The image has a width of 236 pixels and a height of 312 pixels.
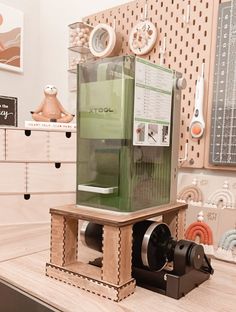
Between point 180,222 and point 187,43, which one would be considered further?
point 187,43

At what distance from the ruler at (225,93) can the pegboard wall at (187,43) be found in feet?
0.10

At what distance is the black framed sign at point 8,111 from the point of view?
138 centimetres

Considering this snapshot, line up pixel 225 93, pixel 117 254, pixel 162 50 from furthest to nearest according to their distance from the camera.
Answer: pixel 162 50 → pixel 225 93 → pixel 117 254

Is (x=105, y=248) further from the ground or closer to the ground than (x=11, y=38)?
closer to the ground

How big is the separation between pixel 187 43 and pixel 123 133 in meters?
0.53

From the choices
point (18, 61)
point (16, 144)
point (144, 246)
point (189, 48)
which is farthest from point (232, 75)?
point (18, 61)

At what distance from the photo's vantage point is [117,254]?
0.57m

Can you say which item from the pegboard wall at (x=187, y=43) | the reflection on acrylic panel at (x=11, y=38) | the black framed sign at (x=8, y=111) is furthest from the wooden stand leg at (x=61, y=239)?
the reflection on acrylic panel at (x=11, y=38)

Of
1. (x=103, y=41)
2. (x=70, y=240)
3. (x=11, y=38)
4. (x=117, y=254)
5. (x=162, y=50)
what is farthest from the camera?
(x=11, y=38)

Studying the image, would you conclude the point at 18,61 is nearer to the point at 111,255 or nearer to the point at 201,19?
the point at 201,19

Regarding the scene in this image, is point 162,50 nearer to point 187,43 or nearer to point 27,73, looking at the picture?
point 187,43

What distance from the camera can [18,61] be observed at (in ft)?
4.71

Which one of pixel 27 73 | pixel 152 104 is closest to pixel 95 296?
pixel 152 104

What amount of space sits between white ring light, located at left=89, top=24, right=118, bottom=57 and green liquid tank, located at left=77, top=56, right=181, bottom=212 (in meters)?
0.46
